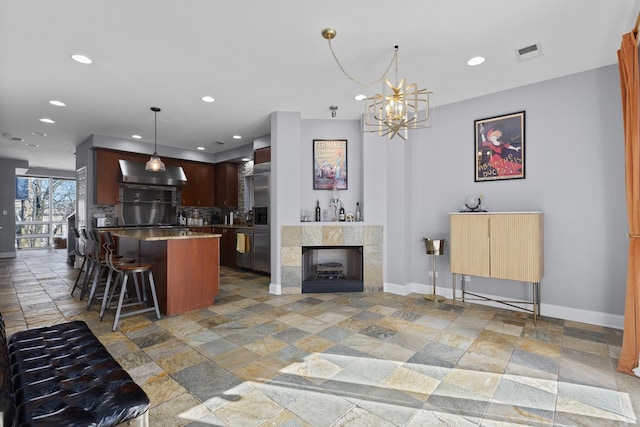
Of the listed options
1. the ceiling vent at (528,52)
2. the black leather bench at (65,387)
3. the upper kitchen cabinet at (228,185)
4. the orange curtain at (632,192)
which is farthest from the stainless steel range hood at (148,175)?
the orange curtain at (632,192)

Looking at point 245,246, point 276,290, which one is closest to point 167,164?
point 245,246

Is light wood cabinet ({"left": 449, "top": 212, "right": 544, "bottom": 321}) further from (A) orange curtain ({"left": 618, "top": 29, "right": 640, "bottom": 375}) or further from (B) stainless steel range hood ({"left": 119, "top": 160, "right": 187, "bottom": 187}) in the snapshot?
(B) stainless steel range hood ({"left": 119, "top": 160, "right": 187, "bottom": 187})

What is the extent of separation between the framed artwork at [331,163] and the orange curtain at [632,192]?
3.30m

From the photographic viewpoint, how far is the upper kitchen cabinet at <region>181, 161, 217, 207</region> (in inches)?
295

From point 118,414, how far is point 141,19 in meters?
2.77

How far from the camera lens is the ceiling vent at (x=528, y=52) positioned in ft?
9.63

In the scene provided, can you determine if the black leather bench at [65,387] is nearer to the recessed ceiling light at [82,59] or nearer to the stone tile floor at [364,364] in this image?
the stone tile floor at [364,364]

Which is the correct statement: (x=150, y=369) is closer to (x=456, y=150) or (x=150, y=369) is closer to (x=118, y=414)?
(x=118, y=414)

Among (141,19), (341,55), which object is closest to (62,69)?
(141,19)

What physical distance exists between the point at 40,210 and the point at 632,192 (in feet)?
47.7

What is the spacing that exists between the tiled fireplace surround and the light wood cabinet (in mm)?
1159

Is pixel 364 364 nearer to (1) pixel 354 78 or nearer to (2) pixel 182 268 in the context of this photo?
(2) pixel 182 268

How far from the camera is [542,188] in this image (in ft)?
12.0

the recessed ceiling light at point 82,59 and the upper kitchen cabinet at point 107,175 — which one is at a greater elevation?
the recessed ceiling light at point 82,59
